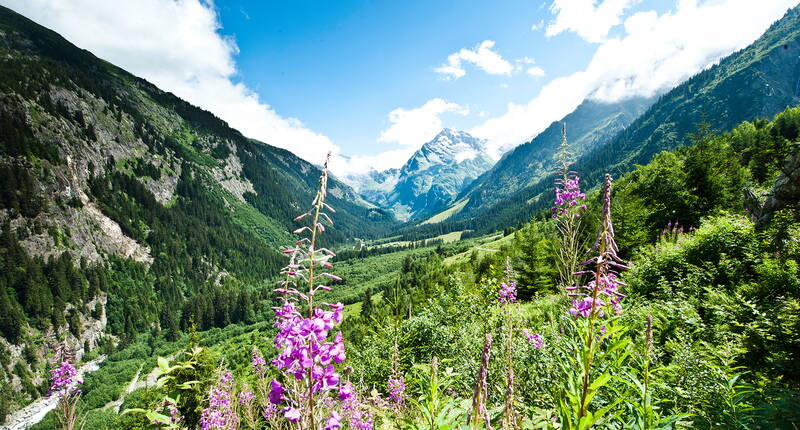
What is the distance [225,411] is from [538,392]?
6.32 m

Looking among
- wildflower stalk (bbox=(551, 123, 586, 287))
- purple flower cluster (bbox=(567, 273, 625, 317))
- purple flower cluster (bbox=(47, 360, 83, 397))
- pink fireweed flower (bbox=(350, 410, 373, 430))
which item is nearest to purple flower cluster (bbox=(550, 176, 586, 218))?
wildflower stalk (bbox=(551, 123, 586, 287))

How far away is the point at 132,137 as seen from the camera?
154000 mm

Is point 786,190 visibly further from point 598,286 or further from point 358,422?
point 358,422

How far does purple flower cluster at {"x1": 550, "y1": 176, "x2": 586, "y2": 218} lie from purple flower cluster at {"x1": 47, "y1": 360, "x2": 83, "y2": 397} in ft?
32.6

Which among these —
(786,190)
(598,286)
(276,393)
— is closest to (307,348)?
(276,393)

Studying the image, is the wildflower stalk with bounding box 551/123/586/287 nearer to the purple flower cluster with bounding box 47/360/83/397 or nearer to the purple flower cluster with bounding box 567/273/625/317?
the purple flower cluster with bounding box 567/273/625/317

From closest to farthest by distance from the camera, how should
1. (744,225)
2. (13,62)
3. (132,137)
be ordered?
(744,225) → (13,62) → (132,137)

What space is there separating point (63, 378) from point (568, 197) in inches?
428

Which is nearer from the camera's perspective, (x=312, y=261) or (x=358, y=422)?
(x=312, y=261)

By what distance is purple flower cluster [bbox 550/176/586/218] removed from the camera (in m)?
6.08

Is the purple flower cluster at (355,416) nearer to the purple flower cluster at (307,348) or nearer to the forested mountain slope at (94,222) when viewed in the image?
the purple flower cluster at (307,348)

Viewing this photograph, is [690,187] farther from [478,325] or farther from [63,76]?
[63,76]

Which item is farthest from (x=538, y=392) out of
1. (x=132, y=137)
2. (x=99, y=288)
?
(x=132, y=137)

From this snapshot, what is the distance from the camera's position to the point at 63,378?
602 cm
